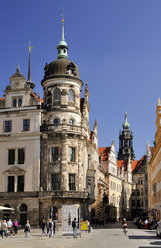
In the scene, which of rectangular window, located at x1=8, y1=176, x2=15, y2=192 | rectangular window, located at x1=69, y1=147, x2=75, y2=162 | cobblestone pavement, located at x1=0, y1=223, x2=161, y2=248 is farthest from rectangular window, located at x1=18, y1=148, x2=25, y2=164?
cobblestone pavement, located at x1=0, y1=223, x2=161, y2=248

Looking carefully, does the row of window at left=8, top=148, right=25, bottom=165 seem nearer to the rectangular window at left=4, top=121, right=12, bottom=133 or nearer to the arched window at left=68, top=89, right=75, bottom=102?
the rectangular window at left=4, top=121, right=12, bottom=133

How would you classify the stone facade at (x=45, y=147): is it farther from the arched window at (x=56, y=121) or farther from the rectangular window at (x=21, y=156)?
the arched window at (x=56, y=121)

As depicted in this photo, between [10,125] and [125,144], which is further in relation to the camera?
[125,144]

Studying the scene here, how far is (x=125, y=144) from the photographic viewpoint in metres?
126

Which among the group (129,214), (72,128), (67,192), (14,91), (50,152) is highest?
(14,91)

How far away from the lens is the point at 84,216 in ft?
168

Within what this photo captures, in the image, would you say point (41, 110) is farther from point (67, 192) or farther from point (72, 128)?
point (67, 192)

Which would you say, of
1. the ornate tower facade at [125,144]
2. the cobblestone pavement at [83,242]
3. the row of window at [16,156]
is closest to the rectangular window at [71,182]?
the row of window at [16,156]

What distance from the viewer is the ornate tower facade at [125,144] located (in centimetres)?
12369

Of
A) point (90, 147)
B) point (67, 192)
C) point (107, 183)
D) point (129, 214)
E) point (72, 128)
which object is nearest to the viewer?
point (67, 192)

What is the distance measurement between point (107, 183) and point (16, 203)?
39.1 m

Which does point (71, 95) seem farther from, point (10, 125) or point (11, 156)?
point (11, 156)

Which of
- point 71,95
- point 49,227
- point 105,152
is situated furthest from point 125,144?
point 49,227

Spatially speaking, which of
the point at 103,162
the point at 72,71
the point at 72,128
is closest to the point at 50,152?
the point at 72,128
